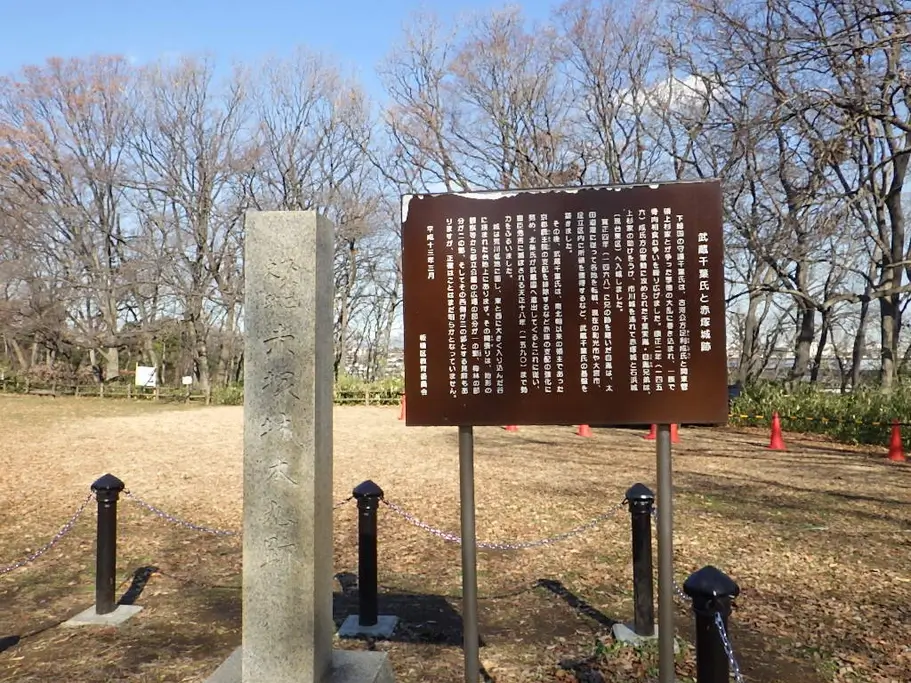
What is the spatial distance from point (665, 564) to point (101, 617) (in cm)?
426

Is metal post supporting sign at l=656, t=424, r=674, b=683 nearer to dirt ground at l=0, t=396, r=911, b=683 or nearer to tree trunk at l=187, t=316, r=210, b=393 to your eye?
dirt ground at l=0, t=396, r=911, b=683

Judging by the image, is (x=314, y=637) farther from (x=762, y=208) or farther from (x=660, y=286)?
(x=762, y=208)

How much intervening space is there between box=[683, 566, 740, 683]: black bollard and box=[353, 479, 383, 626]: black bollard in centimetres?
269

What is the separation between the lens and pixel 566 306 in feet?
12.4

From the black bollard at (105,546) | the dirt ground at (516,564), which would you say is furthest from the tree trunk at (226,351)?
the black bollard at (105,546)

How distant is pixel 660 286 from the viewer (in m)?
3.69

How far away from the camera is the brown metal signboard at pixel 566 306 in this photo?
12.0 feet

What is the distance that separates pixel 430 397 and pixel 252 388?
103cm

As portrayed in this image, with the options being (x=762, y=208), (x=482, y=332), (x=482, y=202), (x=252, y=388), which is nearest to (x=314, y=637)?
(x=252, y=388)

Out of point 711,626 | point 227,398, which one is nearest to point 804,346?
point 711,626

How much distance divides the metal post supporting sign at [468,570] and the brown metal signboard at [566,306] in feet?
0.95

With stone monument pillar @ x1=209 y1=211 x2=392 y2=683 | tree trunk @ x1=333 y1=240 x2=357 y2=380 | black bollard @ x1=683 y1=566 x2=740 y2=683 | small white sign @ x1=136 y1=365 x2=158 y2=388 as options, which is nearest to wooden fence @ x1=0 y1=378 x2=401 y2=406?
small white sign @ x1=136 y1=365 x2=158 y2=388

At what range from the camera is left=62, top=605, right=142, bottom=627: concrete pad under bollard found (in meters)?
4.98

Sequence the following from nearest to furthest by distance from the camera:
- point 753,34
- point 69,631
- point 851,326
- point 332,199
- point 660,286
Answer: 1. point 660,286
2. point 69,631
3. point 753,34
4. point 332,199
5. point 851,326
